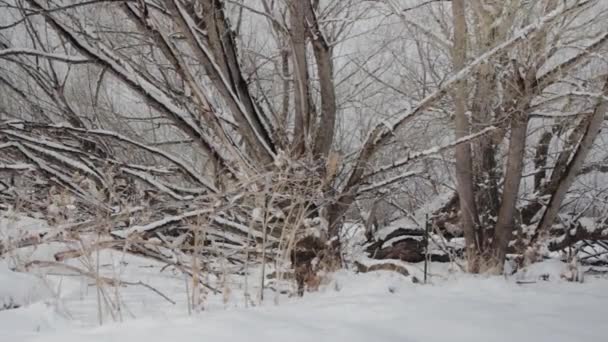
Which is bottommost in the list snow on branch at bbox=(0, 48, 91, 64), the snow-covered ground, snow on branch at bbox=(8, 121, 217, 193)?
the snow-covered ground

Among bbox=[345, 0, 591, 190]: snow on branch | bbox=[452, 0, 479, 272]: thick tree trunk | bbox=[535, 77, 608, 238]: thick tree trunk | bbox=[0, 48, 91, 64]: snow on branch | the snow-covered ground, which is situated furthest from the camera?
bbox=[535, 77, 608, 238]: thick tree trunk

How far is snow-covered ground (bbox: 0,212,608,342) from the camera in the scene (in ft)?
5.34

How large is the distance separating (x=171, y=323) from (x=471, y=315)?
4.00 feet

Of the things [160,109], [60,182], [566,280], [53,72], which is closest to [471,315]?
[566,280]

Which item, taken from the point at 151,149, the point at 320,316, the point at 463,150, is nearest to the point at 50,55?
the point at 151,149

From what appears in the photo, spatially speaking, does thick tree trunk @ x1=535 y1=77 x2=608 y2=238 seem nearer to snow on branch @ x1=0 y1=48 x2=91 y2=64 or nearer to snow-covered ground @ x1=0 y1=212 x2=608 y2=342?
snow-covered ground @ x1=0 y1=212 x2=608 y2=342

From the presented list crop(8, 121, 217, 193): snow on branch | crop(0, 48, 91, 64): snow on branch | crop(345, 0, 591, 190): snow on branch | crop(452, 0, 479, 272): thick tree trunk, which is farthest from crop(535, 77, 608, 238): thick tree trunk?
crop(0, 48, 91, 64): snow on branch

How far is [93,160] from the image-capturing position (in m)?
4.92

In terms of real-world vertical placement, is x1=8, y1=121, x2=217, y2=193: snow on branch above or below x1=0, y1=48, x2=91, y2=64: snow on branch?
below

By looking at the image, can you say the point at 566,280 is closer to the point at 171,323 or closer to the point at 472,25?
the point at 472,25

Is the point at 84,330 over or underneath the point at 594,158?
underneath

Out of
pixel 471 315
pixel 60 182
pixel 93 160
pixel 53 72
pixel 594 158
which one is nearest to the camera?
pixel 471 315

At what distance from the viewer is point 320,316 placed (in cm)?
193

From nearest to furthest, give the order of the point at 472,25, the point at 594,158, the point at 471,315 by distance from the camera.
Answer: the point at 471,315 < the point at 472,25 < the point at 594,158
